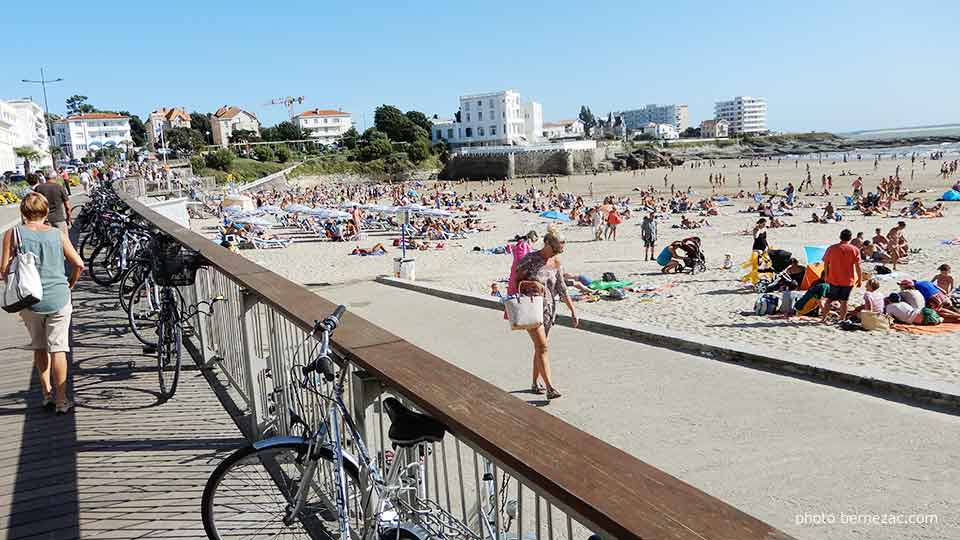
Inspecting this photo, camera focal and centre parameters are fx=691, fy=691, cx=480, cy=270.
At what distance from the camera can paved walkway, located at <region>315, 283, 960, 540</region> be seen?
5062mm

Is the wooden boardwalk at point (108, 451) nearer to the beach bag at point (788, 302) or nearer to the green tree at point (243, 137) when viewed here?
the beach bag at point (788, 302)

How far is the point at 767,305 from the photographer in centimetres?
1273

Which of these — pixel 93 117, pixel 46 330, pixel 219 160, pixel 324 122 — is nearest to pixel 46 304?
pixel 46 330

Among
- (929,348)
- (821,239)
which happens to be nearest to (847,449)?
(929,348)

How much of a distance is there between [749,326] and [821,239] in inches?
605

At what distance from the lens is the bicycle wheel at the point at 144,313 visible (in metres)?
5.99

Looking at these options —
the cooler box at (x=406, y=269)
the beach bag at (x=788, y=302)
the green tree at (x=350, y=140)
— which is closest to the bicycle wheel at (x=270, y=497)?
the beach bag at (x=788, y=302)

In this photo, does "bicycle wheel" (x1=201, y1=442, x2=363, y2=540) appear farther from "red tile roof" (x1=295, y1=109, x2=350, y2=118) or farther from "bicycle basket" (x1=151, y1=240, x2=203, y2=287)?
"red tile roof" (x1=295, y1=109, x2=350, y2=118)

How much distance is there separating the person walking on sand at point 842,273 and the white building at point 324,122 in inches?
5574

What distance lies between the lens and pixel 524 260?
766 centimetres

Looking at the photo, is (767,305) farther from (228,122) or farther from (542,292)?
(228,122)

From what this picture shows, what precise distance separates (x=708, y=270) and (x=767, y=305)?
19.7 ft

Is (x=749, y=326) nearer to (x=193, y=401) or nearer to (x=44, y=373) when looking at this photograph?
(x=193, y=401)

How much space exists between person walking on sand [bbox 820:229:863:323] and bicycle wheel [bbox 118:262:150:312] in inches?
411
